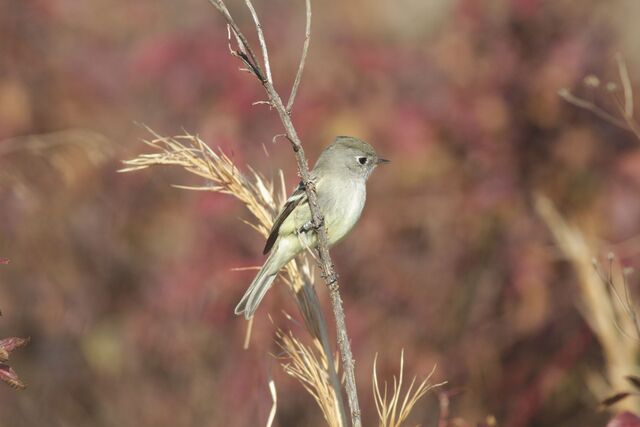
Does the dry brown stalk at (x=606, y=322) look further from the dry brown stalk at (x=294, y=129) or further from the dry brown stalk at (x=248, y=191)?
the dry brown stalk at (x=294, y=129)

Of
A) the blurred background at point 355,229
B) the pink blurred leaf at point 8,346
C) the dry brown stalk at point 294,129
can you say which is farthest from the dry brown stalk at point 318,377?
the blurred background at point 355,229

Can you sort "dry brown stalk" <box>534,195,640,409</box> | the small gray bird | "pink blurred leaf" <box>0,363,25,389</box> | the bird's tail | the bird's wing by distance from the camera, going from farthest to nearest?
"dry brown stalk" <box>534,195,640,409</box>
the small gray bird
the bird's tail
the bird's wing
"pink blurred leaf" <box>0,363,25,389</box>

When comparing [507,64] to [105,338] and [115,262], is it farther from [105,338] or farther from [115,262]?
[105,338]

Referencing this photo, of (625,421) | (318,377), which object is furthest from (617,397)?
(318,377)

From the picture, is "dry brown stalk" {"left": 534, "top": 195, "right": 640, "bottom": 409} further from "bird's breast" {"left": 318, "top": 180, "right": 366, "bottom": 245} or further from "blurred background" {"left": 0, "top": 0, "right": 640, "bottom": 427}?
"bird's breast" {"left": 318, "top": 180, "right": 366, "bottom": 245}

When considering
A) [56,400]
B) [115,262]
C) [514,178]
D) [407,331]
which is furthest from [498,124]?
[56,400]

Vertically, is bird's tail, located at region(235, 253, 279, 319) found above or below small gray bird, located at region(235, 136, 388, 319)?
below

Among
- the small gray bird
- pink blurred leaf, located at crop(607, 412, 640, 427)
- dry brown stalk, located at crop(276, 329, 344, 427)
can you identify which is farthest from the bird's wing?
pink blurred leaf, located at crop(607, 412, 640, 427)
